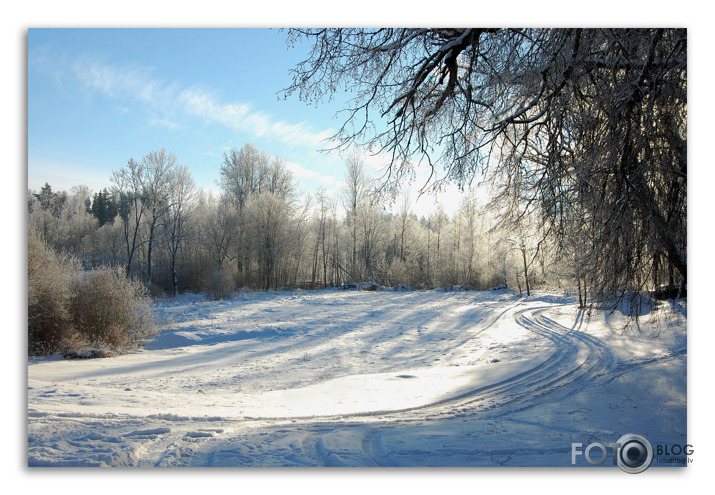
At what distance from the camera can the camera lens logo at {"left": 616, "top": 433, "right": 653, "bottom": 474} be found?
3305 millimetres

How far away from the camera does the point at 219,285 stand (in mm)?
15344

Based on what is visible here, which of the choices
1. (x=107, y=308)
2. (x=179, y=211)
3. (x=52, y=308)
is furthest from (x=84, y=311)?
(x=179, y=211)

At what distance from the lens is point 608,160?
366cm

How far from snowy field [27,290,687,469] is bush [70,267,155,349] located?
30.0 inches

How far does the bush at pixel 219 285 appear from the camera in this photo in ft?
47.9

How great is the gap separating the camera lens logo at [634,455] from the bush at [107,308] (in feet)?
31.9

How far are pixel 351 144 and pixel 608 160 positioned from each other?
2554mm

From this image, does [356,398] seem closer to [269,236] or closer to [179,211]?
[179,211]

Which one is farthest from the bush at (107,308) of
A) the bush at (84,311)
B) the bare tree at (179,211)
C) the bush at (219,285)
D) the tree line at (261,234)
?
the bush at (219,285)

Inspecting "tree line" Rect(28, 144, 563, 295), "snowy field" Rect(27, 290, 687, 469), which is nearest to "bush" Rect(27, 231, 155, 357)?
"tree line" Rect(28, 144, 563, 295)

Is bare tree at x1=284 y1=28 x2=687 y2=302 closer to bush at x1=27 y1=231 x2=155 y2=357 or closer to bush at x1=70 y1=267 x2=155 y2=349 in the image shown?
bush at x1=27 y1=231 x2=155 y2=357

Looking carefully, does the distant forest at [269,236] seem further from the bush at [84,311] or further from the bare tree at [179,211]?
the bush at [84,311]

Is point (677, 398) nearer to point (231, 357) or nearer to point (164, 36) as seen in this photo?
point (164, 36)

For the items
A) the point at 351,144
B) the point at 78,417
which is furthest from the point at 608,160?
the point at 78,417
